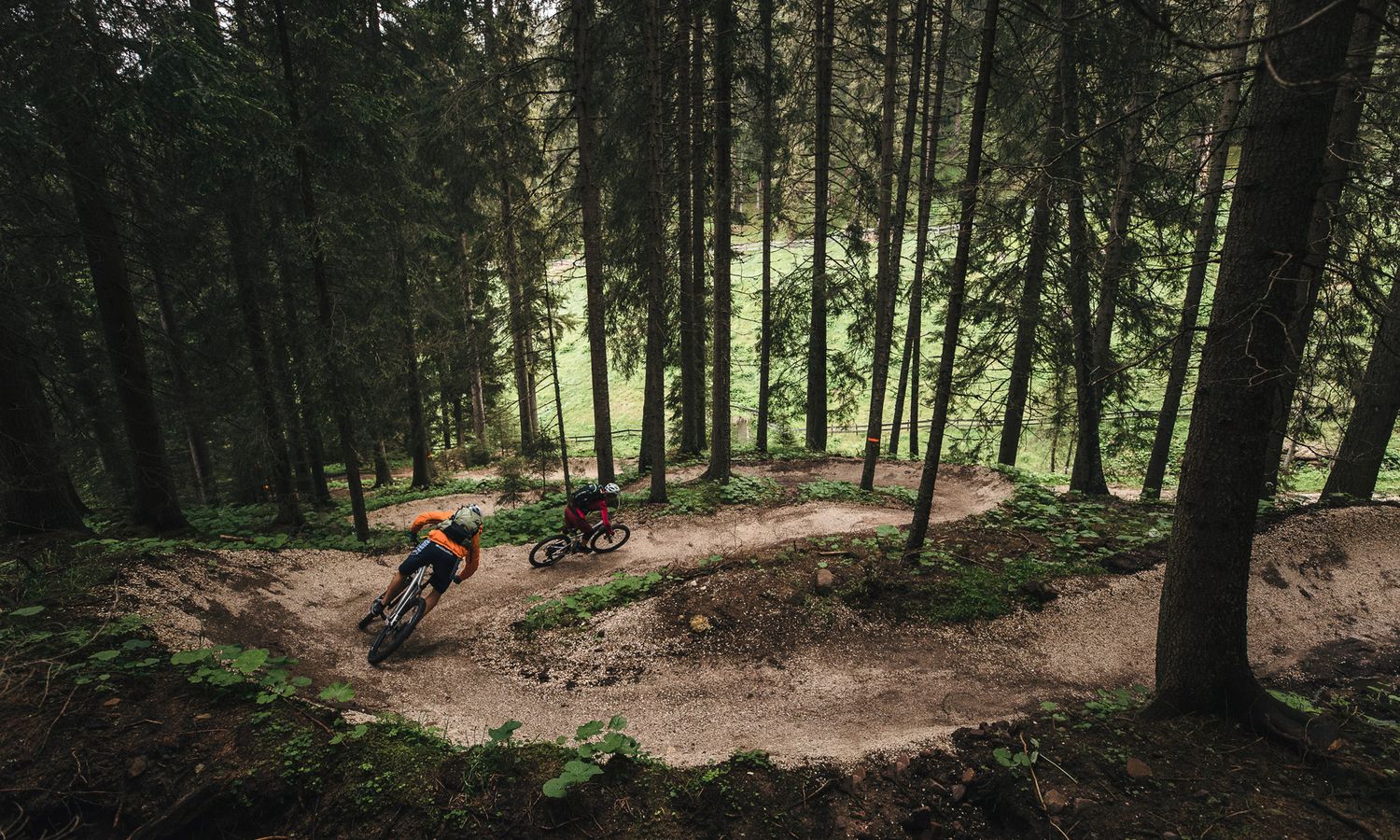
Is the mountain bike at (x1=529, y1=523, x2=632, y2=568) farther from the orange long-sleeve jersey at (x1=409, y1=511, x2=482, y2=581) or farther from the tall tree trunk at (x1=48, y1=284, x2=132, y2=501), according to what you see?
the tall tree trunk at (x1=48, y1=284, x2=132, y2=501)

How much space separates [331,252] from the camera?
1060cm

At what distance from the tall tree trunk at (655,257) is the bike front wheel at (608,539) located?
6.99 ft

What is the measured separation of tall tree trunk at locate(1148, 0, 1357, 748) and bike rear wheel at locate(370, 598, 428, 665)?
8237mm

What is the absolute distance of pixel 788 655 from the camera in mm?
7016

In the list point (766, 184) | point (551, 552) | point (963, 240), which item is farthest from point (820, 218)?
point (551, 552)

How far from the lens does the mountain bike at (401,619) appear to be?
7.16 meters

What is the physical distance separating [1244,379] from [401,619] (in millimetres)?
9271

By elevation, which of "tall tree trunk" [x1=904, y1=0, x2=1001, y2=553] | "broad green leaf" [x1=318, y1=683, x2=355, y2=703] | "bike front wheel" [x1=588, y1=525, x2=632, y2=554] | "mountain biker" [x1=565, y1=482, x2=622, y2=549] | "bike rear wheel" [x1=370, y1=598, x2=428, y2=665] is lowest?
"bike front wheel" [x1=588, y1=525, x2=632, y2=554]

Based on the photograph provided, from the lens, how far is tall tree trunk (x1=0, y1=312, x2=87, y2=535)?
23.7 feet

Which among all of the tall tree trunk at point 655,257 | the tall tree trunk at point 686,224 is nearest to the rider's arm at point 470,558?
the tall tree trunk at point 655,257

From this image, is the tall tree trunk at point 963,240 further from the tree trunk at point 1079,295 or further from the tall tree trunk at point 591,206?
the tall tree trunk at point 591,206

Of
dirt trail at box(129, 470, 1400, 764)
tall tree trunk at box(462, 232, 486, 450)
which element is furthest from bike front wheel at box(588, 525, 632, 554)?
tall tree trunk at box(462, 232, 486, 450)

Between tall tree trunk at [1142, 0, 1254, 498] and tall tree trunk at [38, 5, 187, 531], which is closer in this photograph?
tall tree trunk at [38, 5, 187, 531]

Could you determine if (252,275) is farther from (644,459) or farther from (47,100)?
(644,459)
